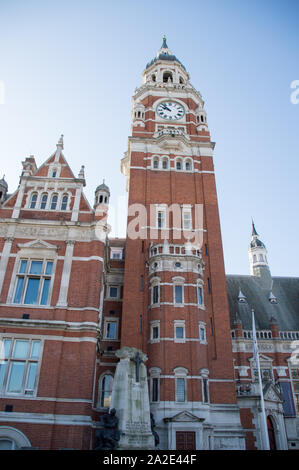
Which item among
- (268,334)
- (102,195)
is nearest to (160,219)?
(102,195)

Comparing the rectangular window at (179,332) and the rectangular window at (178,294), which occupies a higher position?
the rectangular window at (178,294)

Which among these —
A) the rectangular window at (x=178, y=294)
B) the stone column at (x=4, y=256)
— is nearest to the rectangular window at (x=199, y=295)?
the rectangular window at (x=178, y=294)

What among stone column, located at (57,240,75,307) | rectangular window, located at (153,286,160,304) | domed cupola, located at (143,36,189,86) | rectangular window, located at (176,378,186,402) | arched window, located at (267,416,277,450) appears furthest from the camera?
domed cupola, located at (143,36,189,86)

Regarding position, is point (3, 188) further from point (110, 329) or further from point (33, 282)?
point (110, 329)

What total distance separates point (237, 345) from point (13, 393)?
84.8 feet

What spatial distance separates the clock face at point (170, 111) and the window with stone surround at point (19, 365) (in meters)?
31.9

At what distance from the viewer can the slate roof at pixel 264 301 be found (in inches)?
1732

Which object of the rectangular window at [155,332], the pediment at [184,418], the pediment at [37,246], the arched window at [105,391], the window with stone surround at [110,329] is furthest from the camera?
the window with stone surround at [110,329]

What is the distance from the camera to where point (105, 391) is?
97.3ft

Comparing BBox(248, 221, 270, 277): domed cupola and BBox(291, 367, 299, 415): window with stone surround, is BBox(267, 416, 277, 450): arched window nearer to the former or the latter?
BBox(291, 367, 299, 415): window with stone surround

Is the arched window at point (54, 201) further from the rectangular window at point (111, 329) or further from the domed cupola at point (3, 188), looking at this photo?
the rectangular window at point (111, 329)

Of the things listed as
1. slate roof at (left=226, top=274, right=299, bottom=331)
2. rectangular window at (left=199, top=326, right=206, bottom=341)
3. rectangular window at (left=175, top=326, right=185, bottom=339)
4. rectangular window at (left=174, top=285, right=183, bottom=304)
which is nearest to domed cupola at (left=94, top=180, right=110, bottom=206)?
rectangular window at (left=174, top=285, right=183, bottom=304)

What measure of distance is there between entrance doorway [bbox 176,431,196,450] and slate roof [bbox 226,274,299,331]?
18336 mm

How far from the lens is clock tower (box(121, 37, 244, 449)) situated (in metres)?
27.6
